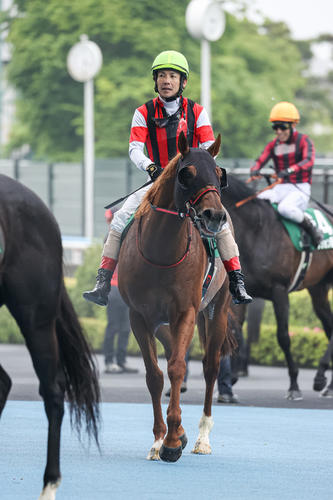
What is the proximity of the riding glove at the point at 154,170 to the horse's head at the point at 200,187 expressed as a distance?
56 cm

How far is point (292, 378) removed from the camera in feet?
38.4

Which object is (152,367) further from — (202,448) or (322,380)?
(322,380)

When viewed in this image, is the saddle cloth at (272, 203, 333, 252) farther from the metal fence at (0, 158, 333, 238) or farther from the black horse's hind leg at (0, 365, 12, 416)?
the metal fence at (0, 158, 333, 238)

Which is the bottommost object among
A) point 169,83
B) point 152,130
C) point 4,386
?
point 4,386

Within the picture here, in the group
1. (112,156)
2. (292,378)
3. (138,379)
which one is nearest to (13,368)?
→ (138,379)

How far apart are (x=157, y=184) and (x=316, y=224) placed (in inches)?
210

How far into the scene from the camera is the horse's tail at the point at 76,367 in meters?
6.49

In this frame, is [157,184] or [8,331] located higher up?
[157,184]

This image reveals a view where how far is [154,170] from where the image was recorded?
780cm

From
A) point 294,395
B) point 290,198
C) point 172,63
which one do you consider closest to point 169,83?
point 172,63

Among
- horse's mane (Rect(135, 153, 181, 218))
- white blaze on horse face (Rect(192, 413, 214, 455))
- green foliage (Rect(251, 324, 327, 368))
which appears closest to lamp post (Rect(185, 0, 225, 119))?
green foliage (Rect(251, 324, 327, 368))

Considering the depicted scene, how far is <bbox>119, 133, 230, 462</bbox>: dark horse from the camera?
734cm

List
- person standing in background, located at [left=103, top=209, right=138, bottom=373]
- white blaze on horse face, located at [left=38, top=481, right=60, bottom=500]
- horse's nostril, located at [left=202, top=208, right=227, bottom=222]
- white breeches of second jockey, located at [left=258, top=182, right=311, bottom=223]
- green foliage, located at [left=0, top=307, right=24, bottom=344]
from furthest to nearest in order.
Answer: green foliage, located at [left=0, top=307, right=24, bottom=344] → person standing in background, located at [left=103, top=209, right=138, bottom=373] → white breeches of second jockey, located at [left=258, top=182, right=311, bottom=223] → horse's nostril, located at [left=202, top=208, right=227, bottom=222] → white blaze on horse face, located at [left=38, top=481, right=60, bottom=500]

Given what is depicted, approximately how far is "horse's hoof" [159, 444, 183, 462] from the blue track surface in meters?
0.05
